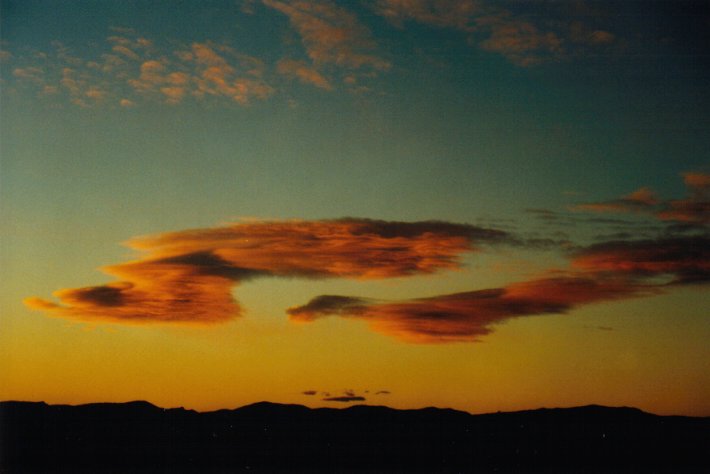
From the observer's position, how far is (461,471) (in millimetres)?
21094

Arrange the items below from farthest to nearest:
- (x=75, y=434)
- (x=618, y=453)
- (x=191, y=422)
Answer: (x=618, y=453) → (x=75, y=434) → (x=191, y=422)

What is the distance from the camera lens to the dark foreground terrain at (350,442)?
1531 cm

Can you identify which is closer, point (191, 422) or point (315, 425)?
point (191, 422)


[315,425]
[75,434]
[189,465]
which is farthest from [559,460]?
[75,434]

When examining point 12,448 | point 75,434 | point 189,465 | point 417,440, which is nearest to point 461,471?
point 417,440

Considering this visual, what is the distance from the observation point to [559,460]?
22.2m

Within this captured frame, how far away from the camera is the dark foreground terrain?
50.2 feet

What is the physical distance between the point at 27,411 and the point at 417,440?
1206 cm

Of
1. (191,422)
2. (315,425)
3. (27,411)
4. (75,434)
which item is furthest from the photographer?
(315,425)

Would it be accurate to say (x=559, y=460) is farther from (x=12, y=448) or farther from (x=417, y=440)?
(x=12, y=448)

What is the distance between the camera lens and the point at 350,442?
22359 millimetres

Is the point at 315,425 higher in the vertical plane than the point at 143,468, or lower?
higher

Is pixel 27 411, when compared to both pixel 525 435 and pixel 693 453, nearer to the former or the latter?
pixel 525 435

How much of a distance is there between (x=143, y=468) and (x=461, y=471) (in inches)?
380
